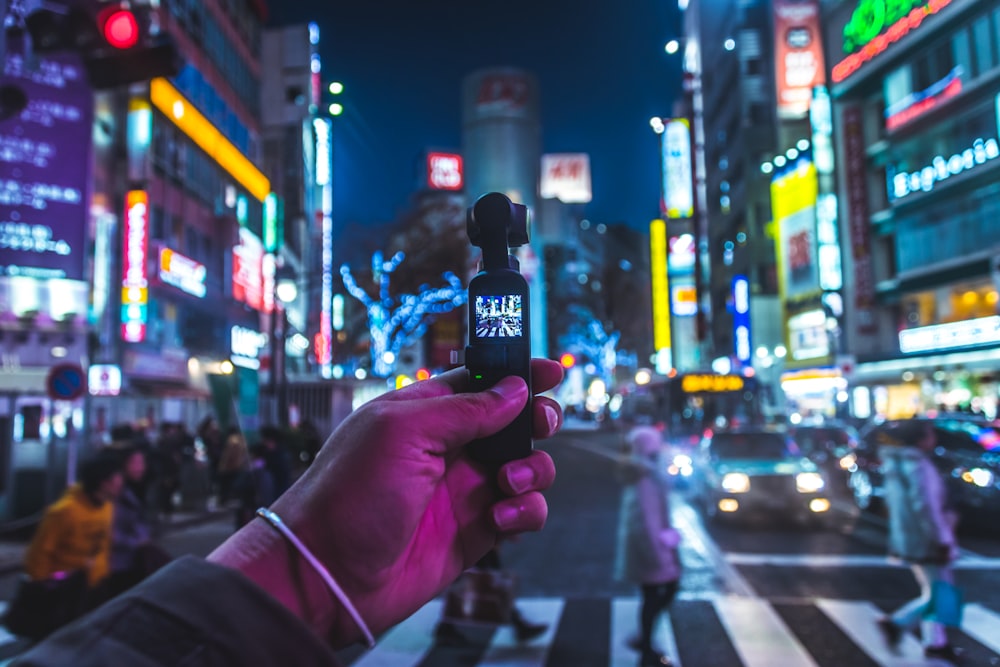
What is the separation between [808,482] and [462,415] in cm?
1391

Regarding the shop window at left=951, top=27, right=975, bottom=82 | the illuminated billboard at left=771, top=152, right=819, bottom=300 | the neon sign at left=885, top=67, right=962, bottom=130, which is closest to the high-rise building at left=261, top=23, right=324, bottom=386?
the illuminated billboard at left=771, top=152, right=819, bottom=300

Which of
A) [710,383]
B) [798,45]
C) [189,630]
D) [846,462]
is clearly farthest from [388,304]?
[189,630]

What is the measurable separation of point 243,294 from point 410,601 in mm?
35334

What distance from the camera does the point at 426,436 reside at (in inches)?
60.5

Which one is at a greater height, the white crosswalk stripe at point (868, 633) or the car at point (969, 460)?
the car at point (969, 460)

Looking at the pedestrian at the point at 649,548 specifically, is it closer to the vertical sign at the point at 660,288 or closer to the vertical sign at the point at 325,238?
the vertical sign at the point at 325,238

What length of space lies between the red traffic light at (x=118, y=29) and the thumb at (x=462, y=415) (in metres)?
6.49

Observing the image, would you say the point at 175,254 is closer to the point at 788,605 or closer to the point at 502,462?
the point at 788,605

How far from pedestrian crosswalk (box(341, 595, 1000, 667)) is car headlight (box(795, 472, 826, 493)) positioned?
5612 millimetres

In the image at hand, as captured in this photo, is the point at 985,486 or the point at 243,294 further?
Result: the point at 243,294

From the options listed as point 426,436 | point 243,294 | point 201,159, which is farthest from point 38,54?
point 243,294

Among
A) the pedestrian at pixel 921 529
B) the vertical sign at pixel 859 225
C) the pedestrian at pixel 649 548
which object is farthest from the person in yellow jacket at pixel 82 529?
the vertical sign at pixel 859 225

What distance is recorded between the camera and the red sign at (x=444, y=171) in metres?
94.5

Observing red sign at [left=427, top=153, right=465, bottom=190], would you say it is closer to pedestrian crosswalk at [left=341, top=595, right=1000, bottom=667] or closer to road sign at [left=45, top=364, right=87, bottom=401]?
road sign at [left=45, top=364, right=87, bottom=401]
